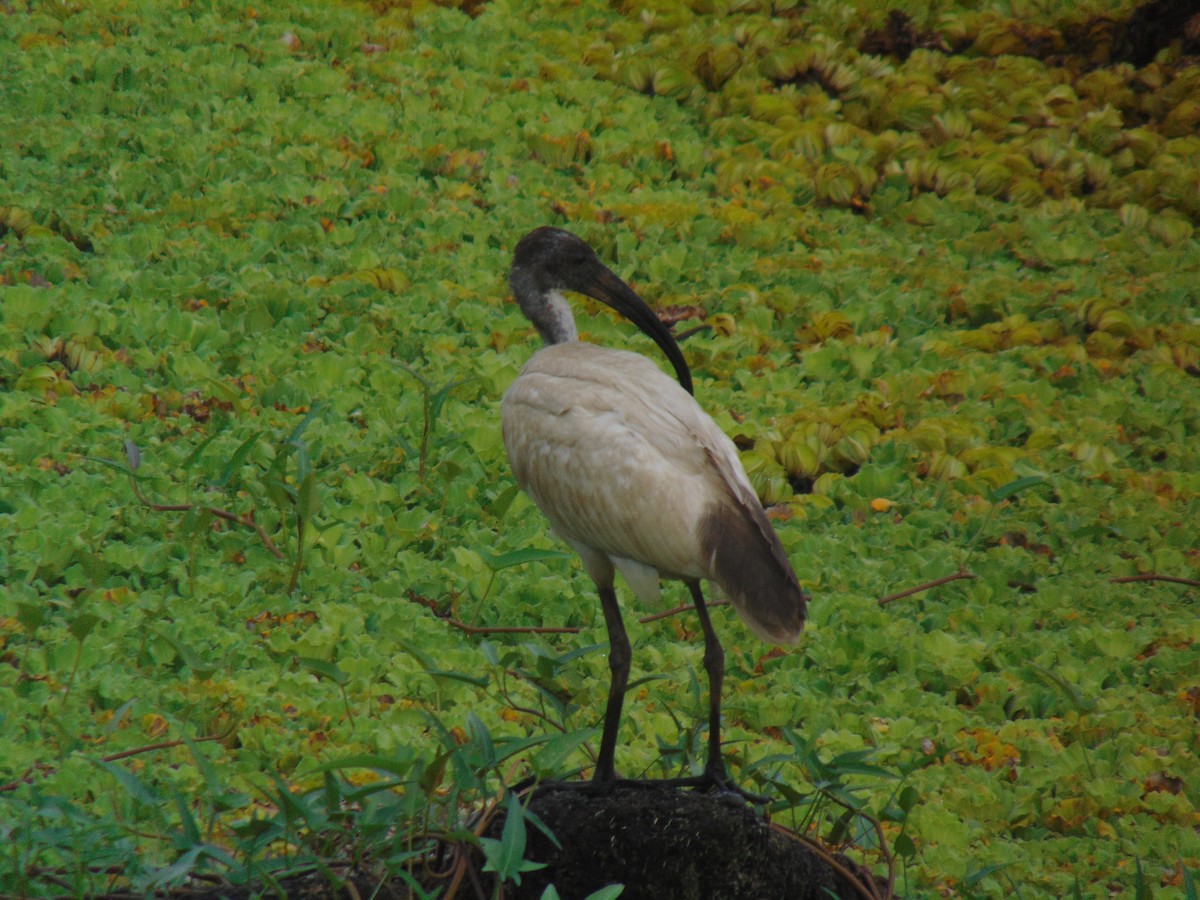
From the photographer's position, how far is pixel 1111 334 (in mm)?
6859

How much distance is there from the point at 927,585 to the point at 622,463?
190 centimetres

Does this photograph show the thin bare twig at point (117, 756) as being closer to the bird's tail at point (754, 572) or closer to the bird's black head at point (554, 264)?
the bird's tail at point (754, 572)

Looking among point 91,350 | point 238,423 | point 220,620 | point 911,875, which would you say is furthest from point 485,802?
point 91,350

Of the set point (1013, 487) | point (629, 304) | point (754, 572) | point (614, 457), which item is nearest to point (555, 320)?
point (629, 304)

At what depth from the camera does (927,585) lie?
5.02m

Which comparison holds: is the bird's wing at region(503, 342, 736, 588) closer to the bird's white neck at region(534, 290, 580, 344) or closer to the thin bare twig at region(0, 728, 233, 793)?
the bird's white neck at region(534, 290, 580, 344)

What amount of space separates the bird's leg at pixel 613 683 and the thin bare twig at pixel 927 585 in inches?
59.3

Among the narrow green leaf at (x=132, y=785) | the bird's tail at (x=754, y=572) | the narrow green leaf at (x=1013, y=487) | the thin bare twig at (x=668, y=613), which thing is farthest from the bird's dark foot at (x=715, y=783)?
the narrow green leaf at (x=1013, y=487)

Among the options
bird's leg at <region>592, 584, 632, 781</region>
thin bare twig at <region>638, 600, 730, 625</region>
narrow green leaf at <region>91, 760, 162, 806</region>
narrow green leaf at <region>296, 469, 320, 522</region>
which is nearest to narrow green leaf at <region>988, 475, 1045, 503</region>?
thin bare twig at <region>638, 600, 730, 625</region>

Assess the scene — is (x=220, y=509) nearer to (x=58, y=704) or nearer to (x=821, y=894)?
(x=58, y=704)

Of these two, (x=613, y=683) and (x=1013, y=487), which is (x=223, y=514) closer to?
(x=613, y=683)

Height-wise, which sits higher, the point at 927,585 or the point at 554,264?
the point at 554,264

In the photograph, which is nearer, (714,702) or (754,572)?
(754,572)

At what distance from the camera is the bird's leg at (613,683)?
11.2 ft
